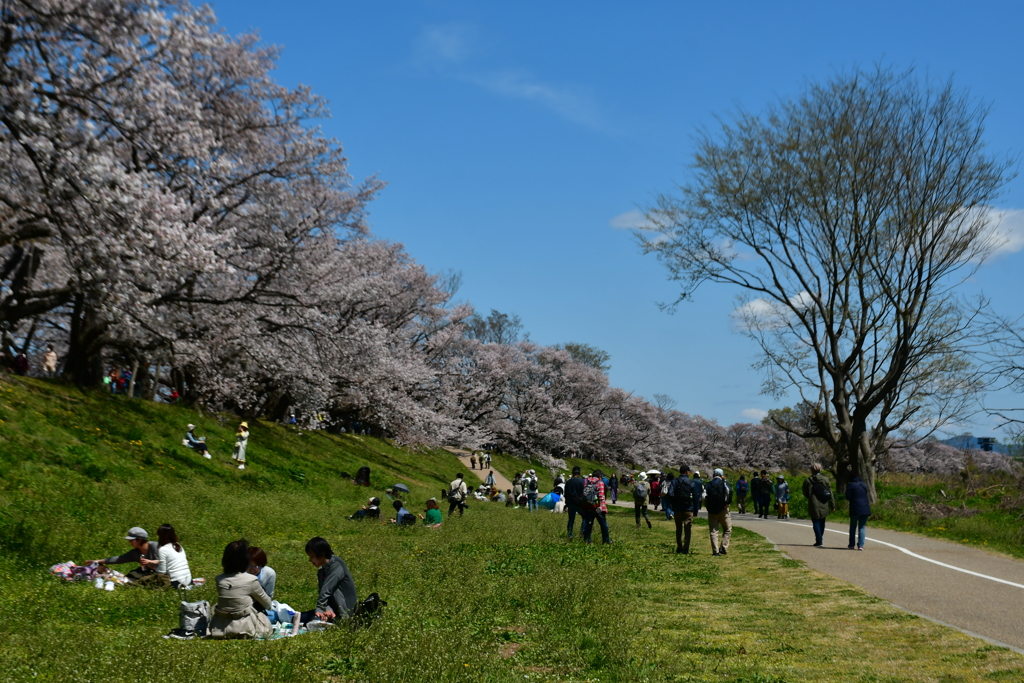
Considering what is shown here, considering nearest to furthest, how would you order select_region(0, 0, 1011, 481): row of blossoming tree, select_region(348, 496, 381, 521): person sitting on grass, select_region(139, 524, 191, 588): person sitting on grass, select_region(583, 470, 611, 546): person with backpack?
select_region(139, 524, 191, 588): person sitting on grass, select_region(0, 0, 1011, 481): row of blossoming tree, select_region(583, 470, 611, 546): person with backpack, select_region(348, 496, 381, 521): person sitting on grass

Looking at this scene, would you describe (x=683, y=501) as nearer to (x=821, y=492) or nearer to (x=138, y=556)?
(x=821, y=492)

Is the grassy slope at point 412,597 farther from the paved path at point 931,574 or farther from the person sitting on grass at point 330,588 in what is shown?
the person sitting on grass at point 330,588

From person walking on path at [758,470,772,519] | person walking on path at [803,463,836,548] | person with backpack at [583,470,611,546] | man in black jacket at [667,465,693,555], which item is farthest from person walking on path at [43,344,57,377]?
person walking on path at [758,470,772,519]

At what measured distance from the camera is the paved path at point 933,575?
9.34 m

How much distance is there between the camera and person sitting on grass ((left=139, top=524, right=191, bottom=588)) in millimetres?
10875

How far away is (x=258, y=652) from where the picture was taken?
23.4 ft

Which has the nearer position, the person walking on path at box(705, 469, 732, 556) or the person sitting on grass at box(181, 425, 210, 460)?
the person walking on path at box(705, 469, 732, 556)

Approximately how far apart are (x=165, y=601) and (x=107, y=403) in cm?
1400

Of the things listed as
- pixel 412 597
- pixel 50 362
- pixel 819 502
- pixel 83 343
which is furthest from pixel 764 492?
pixel 50 362

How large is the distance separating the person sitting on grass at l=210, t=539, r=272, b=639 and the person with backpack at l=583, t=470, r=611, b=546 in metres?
10.0

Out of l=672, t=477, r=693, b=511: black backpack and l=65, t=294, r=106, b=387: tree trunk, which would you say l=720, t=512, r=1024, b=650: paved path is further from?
l=65, t=294, r=106, b=387: tree trunk

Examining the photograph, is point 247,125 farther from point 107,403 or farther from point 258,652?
point 258,652

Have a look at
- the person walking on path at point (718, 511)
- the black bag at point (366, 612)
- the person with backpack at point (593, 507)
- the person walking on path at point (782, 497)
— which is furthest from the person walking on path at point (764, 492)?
the black bag at point (366, 612)

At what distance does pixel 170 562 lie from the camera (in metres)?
10.9
